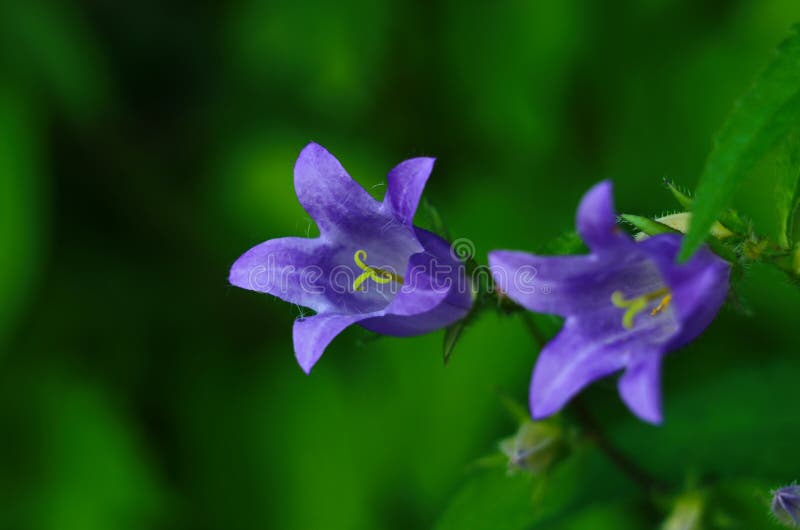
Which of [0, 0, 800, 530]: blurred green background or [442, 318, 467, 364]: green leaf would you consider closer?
[442, 318, 467, 364]: green leaf

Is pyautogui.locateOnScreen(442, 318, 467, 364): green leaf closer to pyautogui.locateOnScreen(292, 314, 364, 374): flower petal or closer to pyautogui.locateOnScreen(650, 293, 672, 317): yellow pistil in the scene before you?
pyautogui.locateOnScreen(292, 314, 364, 374): flower petal

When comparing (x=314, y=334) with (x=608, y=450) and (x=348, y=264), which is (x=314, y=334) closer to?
(x=348, y=264)

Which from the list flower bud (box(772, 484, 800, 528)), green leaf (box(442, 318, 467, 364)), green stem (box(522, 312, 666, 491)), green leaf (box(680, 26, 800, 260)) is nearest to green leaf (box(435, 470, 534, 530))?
green stem (box(522, 312, 666, 491))

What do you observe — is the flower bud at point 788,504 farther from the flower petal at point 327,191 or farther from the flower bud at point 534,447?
the flower petal at point 327,191

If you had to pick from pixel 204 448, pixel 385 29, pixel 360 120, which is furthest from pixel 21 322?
pixel 385 29

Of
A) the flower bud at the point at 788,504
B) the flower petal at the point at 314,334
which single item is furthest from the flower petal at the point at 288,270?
the flower bud at the point at 788,504

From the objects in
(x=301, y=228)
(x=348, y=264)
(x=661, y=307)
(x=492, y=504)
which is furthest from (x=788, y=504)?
(x=301, y=228)
